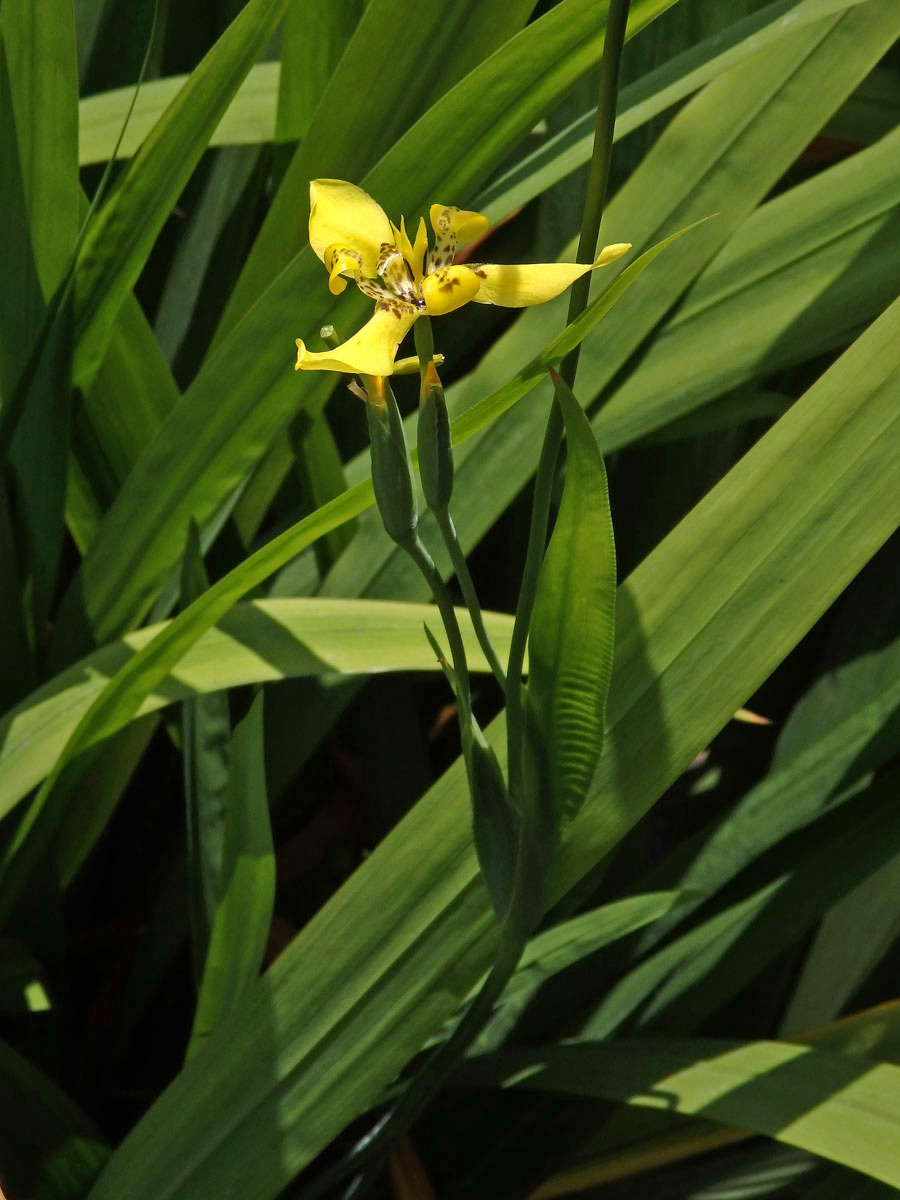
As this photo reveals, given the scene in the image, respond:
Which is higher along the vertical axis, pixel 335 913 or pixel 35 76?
pixel 35 76

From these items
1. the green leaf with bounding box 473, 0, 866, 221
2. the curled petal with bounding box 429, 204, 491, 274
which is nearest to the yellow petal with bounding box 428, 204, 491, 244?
the curled petal with bounding box 429, 204, 491, 274

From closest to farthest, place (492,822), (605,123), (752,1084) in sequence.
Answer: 1. (605,123)
2. (492,822)
3. (752,1084)

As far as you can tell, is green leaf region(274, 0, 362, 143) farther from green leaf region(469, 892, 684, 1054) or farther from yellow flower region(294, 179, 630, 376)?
green leaf region(469, 892, 684, 1054)

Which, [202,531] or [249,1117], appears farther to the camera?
[202,531]

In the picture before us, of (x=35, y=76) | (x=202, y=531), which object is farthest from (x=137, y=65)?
(x=202, y=531)

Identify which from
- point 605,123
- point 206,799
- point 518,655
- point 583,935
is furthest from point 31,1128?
point 605,123

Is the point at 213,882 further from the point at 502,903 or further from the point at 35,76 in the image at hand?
the point at 35,76

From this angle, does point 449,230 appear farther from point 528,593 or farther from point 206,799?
point 206,799
